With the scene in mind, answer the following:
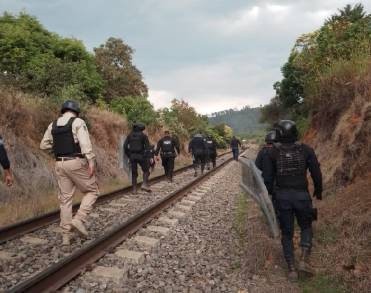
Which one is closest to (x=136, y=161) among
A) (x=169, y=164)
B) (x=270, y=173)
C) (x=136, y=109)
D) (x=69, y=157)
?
(x=169, y=164)

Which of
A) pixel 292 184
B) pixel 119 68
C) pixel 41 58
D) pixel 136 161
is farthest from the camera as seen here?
pixel 119 68

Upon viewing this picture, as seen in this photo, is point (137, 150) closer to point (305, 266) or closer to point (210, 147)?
point (305, 266)

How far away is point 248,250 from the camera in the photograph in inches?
237

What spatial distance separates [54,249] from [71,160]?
136 cm

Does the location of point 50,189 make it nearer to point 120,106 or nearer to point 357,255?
point 357,255

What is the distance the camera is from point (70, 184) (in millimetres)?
6445

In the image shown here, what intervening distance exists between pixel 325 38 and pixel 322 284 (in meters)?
16.1

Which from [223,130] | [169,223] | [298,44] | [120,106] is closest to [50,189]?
[169,223]

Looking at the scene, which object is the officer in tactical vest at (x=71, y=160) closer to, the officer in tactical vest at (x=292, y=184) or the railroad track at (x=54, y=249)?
the railroad track at (x=54, y=249)

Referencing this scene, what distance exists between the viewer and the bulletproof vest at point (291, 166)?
5.09 m

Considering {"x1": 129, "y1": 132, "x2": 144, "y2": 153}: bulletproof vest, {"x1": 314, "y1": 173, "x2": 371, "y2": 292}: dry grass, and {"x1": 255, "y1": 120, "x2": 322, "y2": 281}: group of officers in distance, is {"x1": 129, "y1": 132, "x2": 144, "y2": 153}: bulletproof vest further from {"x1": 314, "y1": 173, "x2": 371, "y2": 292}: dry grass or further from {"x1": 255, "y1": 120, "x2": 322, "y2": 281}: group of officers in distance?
{"x1": 255, "y1": 120, "x2": 322, "y2": 281}: group of officers in distance

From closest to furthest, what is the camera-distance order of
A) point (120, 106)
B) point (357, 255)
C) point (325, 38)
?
point (357, 255) → point (325, 38) → point (120, 106)

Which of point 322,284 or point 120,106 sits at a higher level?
point 120,106

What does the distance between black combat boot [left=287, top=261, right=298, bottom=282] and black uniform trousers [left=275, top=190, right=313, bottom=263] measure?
0.16 feet
